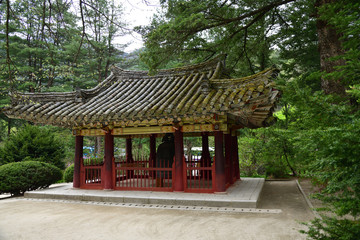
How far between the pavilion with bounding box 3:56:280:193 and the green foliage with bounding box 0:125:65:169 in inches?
145

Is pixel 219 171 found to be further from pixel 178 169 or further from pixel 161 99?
pixel 161 99

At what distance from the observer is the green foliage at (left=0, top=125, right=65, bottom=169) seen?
12.6 metres

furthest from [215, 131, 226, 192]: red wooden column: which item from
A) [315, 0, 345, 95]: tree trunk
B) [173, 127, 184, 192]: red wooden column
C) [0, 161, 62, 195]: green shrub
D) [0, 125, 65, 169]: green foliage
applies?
[0, 125, 65, 169]: green foliage

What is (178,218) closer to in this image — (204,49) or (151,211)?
(151,211)

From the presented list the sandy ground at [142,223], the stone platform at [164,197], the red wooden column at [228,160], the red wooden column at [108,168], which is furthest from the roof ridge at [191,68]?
the sandy ground at [142,223]

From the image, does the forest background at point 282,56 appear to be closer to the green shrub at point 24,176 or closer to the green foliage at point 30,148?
the green foliage at point 30,148

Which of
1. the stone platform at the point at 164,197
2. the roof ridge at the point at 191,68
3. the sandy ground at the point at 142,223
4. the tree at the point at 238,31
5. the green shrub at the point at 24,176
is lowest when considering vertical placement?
the sandy ground at the point at 142,223

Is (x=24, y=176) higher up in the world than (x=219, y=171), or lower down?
lower down

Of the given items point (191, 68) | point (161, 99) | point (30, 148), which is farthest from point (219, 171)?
point (30, 148)

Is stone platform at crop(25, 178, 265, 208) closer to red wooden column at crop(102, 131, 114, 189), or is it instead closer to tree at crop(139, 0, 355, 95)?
red wooden column at crop(102, 131, 114, 189)

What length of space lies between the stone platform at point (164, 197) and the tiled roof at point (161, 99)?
235cm

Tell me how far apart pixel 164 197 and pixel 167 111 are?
8.38 ft

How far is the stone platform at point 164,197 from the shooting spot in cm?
716

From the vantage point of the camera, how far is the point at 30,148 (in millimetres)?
12820
